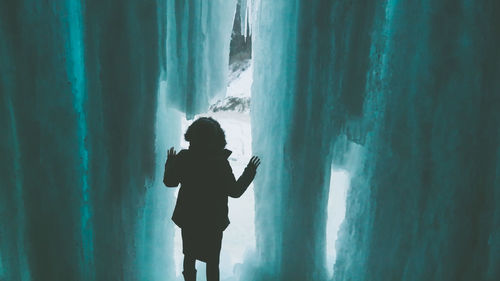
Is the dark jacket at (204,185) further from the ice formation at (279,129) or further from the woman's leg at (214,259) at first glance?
the ice formation at (279,129)

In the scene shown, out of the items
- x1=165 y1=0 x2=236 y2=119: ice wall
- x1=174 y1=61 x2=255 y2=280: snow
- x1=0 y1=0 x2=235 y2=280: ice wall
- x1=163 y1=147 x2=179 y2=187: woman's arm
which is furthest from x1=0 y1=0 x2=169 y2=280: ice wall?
x1=174 y1=61 x2=255 y2=280: snow

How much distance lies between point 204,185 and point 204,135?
0.28m

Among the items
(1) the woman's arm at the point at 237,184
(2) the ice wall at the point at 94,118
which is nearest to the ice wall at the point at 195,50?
(2) the ice wall at the point at 94,118

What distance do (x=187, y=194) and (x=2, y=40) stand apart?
154 cm

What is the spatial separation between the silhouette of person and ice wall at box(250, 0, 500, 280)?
494mm

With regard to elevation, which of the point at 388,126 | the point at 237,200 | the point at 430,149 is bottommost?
the point at 237,200

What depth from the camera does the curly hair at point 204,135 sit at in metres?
1.80

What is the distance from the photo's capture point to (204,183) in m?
1.85

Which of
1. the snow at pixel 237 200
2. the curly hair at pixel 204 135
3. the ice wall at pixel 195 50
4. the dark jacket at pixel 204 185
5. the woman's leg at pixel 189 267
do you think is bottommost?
the snow at pixel 237 200

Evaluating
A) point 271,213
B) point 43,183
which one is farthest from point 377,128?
point 43,183

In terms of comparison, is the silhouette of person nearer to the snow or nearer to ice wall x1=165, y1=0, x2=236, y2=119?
ice wall x1=165, y1=0, x2=236, y2=119

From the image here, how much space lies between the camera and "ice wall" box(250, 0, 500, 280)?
184 cm

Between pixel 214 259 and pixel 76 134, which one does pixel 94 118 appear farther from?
pixel 214 259

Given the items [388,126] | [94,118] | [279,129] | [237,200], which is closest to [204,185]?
[279,129]
